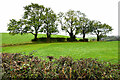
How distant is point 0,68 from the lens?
8.27 feet

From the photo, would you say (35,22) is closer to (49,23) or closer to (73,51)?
(49,23)

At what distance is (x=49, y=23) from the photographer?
14.4 m

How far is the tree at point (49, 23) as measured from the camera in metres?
13.8

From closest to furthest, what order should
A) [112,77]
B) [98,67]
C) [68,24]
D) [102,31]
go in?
[112,77] → [98,67] → [102,31] → [68,24]

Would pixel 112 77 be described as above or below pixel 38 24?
below

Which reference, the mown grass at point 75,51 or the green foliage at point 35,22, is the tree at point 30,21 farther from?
the mown grass at point 75,51

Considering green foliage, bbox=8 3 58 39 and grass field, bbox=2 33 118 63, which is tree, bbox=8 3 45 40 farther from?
grass field, bbox=2 33 118 63

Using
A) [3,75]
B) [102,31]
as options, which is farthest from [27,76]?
[102,31]

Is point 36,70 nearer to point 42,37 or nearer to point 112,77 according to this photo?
point 112,77

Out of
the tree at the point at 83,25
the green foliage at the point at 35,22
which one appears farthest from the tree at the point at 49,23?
the tree at the point at 83,25

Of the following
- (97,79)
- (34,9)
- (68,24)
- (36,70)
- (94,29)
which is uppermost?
(34,9)

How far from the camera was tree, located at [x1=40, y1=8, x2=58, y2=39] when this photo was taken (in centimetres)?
1379

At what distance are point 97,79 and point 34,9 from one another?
13.8 metres

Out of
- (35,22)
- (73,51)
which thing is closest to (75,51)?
(73,51)
